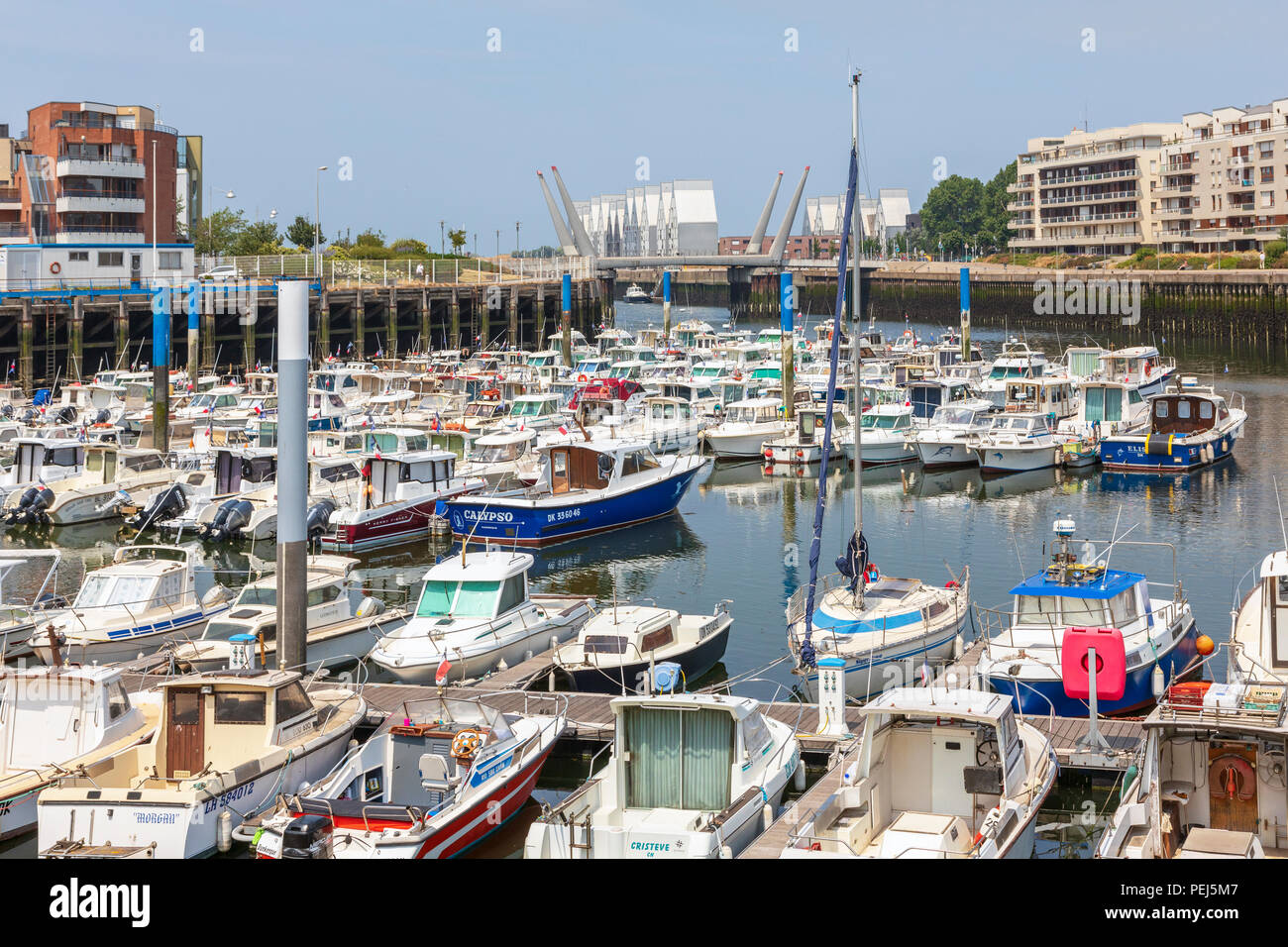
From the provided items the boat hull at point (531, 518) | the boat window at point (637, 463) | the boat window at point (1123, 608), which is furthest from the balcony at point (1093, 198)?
the boat window at point (1123, 608)

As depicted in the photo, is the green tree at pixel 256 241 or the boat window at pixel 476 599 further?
the green tree at pixel 256 241

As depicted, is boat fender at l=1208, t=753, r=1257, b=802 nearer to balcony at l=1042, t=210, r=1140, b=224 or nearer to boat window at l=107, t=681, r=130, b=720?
boat window at l=107, t=681, r=130, b=720

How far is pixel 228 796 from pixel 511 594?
7.06 meters

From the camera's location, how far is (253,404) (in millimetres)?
41656

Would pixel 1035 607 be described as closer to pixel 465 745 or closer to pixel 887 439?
pixel 465 745

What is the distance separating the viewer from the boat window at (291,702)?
46.5ft

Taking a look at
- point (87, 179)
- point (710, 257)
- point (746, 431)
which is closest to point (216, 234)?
point (87, 179)

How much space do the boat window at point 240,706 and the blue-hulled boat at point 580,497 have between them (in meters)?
14.3

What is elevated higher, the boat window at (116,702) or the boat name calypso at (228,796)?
the boat window at (116,702)

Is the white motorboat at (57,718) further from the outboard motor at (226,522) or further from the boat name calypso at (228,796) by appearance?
the outboard motor at (226,522)

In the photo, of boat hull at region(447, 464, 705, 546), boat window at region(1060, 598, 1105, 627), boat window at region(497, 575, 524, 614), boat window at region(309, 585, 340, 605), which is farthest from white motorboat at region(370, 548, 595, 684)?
boat hull at region(447, 464, 705, 546)
